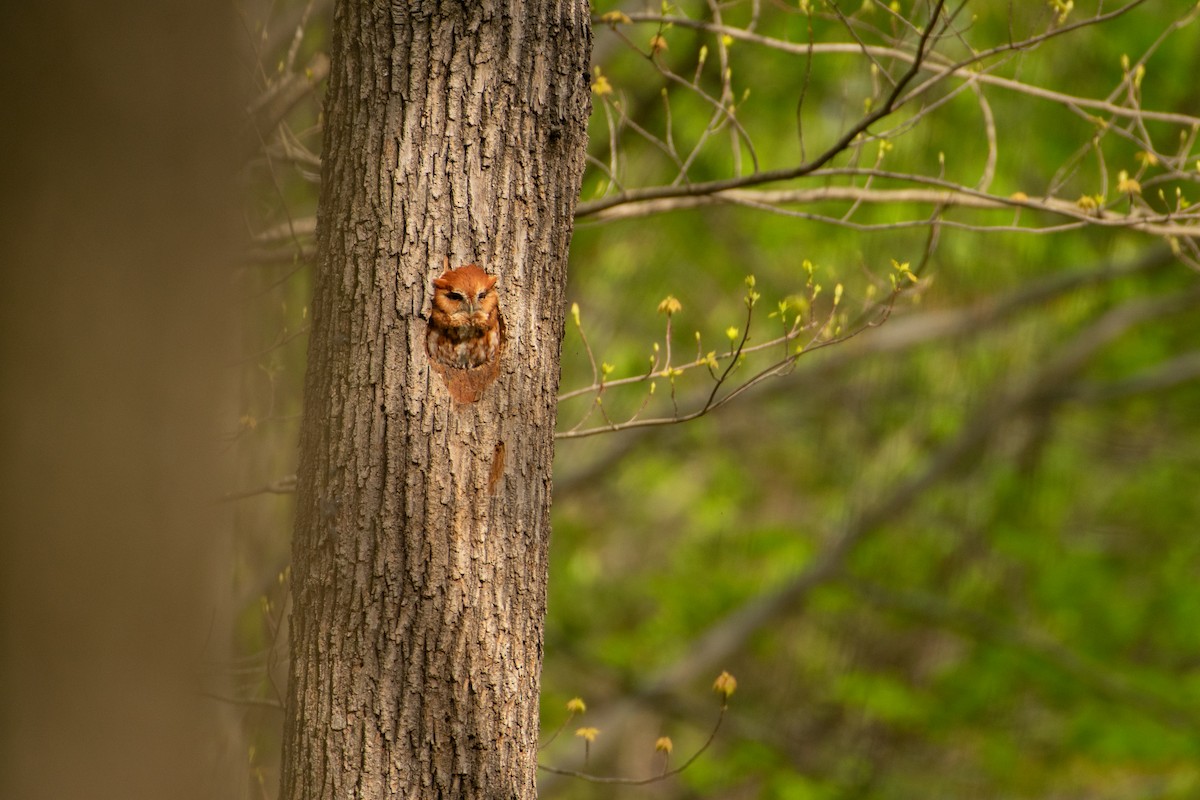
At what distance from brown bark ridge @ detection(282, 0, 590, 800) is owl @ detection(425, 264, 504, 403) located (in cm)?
2

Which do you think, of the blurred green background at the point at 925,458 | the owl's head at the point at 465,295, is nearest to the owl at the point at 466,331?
the owl's head at the point at 465,295

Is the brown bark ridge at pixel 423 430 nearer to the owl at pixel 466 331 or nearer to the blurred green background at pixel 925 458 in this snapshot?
the owl at pixel 466 331

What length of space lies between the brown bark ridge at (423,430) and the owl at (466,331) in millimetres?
22

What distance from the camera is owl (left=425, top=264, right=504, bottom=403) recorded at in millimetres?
2041

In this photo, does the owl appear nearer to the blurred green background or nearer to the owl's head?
the owl's head

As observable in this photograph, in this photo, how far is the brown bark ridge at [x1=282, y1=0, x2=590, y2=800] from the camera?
6.60 feet

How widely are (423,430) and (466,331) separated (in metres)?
0.20

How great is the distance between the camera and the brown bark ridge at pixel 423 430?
201 cm

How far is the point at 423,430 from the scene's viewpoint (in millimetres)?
2027

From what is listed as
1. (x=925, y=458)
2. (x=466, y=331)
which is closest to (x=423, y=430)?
(x=466, y=331)

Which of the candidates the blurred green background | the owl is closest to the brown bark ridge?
the owl

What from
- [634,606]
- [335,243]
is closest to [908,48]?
[335,243]

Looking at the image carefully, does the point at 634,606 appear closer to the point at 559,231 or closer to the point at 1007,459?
the point at 1007,459

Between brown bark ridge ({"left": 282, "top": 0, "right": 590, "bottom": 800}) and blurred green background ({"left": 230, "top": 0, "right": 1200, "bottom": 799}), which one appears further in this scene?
blurred green background ({"left": 230, "top": 0, "right": 1200, "bottom": 799})
